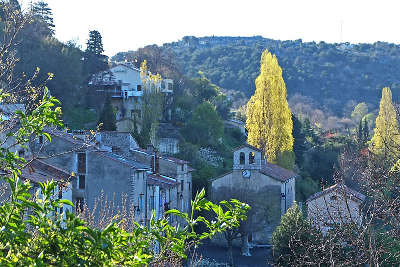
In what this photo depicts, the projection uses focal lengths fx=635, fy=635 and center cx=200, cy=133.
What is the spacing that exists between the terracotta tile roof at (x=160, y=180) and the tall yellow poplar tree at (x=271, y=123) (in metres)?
13.5

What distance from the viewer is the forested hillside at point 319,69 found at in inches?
4653

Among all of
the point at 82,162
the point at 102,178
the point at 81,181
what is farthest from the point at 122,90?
the point at 102,178

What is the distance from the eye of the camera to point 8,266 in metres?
4.01

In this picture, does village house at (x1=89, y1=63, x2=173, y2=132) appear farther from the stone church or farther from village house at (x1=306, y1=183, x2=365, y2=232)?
village house at (x1=306, y1=183, x2=365, y2=232)

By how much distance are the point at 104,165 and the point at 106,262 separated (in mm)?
22428

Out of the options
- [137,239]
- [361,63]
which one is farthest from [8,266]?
[361,63]

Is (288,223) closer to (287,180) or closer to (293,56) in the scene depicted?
(287,180)

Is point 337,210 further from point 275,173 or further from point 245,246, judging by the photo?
point 275,173

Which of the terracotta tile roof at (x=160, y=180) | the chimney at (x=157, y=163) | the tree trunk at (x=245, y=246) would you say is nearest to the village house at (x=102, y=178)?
the terracotta tile roof at (x=160, y=180)

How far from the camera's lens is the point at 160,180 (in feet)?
103

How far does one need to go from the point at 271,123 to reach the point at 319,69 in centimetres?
9078

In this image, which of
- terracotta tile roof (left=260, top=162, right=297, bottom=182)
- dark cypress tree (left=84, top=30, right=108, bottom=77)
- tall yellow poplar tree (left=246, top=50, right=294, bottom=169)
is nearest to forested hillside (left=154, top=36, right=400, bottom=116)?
dark cypress tree (left=84, top=30, right=108, bottom=77)

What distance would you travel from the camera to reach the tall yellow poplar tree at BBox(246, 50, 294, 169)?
46.0 metres

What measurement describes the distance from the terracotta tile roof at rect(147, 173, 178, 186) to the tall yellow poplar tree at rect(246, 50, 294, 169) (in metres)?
13.5
